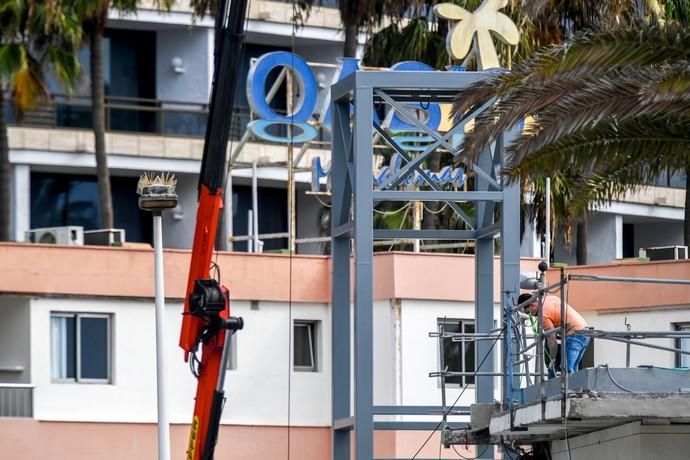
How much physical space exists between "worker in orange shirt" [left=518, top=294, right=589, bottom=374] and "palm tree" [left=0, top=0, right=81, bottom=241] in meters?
28.2

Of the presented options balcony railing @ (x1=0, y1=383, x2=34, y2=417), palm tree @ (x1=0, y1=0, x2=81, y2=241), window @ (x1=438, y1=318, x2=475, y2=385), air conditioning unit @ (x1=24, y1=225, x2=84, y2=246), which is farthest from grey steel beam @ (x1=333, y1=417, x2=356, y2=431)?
palm tree @ (x1=0, y1=0, x2=81, y2=241)

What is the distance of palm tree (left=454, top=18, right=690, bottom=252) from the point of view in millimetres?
21906

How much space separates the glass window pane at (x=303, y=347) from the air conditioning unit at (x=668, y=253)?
272 inches

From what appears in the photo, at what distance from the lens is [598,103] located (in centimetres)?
2216

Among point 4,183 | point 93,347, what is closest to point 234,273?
point 93,347

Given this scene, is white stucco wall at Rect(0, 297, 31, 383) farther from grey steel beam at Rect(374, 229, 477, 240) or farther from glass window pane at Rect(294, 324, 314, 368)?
grey steel beam at Rect(374, 229, 477, 240)

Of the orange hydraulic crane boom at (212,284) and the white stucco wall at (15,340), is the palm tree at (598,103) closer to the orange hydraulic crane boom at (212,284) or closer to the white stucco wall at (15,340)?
the orange hydraulic crane boom at (212,284)

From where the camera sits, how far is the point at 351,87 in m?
29.0

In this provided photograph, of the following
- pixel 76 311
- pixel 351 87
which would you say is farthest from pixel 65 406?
pixel 351 87

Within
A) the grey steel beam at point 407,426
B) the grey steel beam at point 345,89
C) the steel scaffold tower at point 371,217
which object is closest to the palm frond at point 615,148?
the steel scaffold tower at point 371,217

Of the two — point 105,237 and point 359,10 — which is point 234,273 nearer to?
point 105,237

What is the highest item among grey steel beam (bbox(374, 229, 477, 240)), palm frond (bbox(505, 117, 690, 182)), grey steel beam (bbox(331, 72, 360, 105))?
grey steel beam (bbox(331, 72, 360, 105))

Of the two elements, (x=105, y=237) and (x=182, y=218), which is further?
(x=182, y=218)

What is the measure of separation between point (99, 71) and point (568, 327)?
31.6 m
